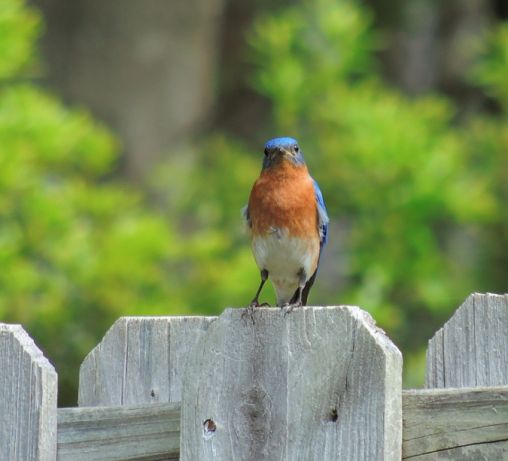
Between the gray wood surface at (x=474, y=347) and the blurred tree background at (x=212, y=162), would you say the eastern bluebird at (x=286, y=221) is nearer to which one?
the blurred tree background at (x=212, y=162)

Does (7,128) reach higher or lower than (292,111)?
lower

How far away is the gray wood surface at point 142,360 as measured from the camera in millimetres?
2684

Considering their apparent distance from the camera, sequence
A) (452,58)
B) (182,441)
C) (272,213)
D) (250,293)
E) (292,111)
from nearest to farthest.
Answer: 1. (182,441)
2. (272,213)
3. (250,293)
4. (292,111)
5. (452,58)

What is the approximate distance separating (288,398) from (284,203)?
8.36ft

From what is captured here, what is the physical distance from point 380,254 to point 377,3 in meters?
3.28

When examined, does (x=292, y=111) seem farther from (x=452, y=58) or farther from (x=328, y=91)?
(x=452, y=58)

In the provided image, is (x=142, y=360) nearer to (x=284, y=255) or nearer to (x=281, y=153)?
(x=284, y=255)

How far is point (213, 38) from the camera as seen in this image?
935cm

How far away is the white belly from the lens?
4742 millimetres

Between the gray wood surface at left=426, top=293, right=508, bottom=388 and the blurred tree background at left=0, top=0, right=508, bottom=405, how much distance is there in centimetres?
365

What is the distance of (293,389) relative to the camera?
225 cm

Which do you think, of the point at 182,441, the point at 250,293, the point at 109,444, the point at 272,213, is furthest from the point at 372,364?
the point at 250,293

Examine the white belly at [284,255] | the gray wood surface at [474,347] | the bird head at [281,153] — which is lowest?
the gray wood surface at [474,347]

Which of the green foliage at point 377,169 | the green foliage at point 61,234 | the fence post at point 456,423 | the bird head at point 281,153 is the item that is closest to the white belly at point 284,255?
the bird head at point 281,153
